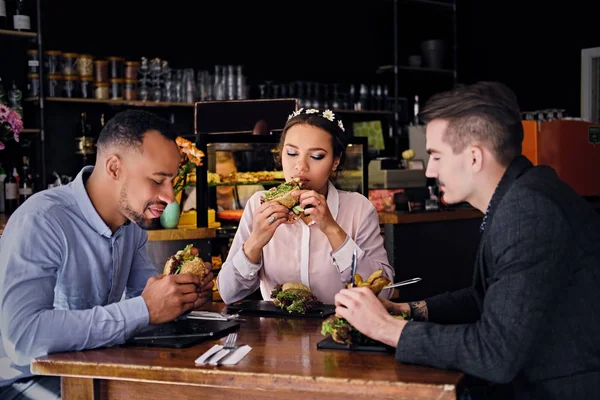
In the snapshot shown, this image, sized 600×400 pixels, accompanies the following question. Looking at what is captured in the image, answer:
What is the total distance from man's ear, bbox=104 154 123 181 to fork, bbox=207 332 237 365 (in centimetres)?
59

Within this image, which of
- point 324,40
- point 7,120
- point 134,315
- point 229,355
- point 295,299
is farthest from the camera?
point 324,40

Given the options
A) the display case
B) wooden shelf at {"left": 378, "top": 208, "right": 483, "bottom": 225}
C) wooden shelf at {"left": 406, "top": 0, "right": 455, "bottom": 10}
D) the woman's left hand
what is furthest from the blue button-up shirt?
wooden shelf at {"left": 406, "top": 0, "right": 455, "bottom": 10}

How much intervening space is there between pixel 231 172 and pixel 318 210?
212 centimetres

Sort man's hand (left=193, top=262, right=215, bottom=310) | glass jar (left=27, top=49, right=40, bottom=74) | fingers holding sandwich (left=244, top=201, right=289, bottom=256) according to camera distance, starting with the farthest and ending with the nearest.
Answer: glass jar (left=27, top=49, right=40, bottom=74) < fingers holding sandwich (left=244, top=201, right=289, bottom=256) < man's hand (left=193, top=262, right=215, bottom=310)

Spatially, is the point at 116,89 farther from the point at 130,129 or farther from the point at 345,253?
the point at 130,129

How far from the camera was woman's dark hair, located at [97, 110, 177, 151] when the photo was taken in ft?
6.93

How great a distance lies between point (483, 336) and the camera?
161cm

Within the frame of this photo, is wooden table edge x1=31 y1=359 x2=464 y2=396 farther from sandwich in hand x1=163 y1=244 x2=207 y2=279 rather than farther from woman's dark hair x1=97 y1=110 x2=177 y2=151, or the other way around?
woman's dark hair x1=97 y1=110 x2=177 y2=151

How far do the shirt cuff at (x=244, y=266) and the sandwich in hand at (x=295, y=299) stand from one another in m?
0.20

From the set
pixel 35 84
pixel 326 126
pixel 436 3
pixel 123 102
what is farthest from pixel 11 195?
pixel 436 3

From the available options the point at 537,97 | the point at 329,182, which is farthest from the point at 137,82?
the point at 537,97

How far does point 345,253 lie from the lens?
8.53 ft

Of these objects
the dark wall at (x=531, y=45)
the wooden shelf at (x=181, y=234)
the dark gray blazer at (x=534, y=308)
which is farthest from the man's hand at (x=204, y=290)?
the dark wall at (x=531, y=45)

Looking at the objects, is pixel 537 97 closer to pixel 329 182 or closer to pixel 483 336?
pixel 329 182
